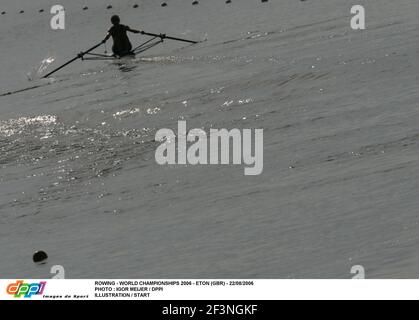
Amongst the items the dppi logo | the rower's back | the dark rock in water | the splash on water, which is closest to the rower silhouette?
the rower's back

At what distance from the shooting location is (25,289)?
40.4ft

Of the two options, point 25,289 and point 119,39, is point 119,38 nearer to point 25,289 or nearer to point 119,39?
point 119,39

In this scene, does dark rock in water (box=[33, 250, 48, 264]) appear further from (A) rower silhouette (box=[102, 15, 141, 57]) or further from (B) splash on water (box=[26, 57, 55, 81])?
(B) splash on water (box=[26, 57, 55, 81])

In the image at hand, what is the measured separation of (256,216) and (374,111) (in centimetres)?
728

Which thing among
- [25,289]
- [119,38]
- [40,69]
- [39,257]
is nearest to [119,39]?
[119,38]

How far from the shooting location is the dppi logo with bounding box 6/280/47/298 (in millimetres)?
12070

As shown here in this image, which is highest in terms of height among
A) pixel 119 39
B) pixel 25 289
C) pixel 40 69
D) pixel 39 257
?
pixel 40 69

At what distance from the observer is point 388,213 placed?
14.6 meters

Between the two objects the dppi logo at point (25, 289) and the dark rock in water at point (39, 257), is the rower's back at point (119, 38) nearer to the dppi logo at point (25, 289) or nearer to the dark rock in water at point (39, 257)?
the dark rock in water at point (39, 257)

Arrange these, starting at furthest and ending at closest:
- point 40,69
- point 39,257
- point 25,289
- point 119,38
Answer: point 40,69, point 119,38, point 39,257, point 25,289

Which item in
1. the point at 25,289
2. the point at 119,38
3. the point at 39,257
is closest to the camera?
the point at 25,289

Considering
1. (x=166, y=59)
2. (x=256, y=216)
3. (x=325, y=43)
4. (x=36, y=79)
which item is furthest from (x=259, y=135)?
(x=36, y=79)

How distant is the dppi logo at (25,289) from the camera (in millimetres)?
12070
